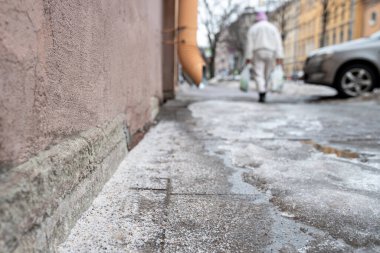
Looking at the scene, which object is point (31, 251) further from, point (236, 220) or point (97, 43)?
point (97, 43)

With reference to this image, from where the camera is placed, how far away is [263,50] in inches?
306

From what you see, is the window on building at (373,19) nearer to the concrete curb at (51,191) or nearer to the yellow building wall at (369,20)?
the yellow building wall at (369,20)

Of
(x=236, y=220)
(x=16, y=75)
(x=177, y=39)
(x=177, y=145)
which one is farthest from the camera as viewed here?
(x=177, y=39)

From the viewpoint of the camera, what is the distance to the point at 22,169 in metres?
1.25

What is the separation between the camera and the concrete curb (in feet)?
3.78

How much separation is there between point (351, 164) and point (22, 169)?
247 centimetres

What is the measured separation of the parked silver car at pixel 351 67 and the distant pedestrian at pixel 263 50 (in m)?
1.06

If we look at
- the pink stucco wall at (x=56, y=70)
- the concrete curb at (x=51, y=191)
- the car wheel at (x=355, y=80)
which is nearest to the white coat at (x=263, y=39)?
the car wheel at (x=355, y=80)

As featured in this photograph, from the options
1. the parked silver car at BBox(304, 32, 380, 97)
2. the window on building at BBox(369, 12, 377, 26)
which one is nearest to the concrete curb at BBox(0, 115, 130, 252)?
the parked silver car at BBox(304, 32, 380, 97)

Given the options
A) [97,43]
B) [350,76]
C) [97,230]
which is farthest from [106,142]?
[350,76]

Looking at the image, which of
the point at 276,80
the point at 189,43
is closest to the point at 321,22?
the point at 276,80

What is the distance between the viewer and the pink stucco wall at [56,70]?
1.19 metres

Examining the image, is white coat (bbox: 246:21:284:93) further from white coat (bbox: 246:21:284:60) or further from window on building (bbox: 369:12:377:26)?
window on building (bbox: 369:12:377:26)

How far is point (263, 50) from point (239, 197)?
5.98m
